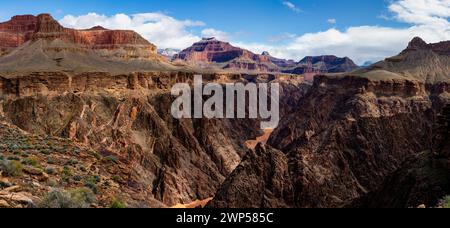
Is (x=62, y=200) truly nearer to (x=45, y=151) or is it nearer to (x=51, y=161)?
(x=51, y=161)

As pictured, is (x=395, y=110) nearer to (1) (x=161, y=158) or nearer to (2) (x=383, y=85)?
(2) (x=383, y=85)

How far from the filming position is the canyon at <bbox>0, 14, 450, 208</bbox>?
918 inches

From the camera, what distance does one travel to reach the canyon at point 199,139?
2331cm

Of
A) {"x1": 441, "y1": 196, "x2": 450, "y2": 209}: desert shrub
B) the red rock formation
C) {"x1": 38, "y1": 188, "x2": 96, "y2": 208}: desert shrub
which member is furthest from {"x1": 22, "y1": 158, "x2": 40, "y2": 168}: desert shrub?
the red rock formation

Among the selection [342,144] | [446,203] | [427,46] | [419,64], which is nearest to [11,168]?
[446,203]

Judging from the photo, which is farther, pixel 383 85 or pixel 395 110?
pixel 383 85

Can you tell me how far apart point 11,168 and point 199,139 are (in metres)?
66.5

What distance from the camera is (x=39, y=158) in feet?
72.6

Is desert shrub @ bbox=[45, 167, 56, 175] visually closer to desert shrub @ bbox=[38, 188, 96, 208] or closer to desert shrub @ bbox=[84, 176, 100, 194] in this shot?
desert shrub @ bbox=[84, 176, 100, 194]

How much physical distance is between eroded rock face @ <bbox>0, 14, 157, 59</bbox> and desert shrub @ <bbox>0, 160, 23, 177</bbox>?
11683 cm

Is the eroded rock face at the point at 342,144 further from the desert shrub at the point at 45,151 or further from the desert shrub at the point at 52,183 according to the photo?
the desert shrub at the point at 52,183

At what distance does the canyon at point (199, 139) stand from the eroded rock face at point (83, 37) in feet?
2.14
